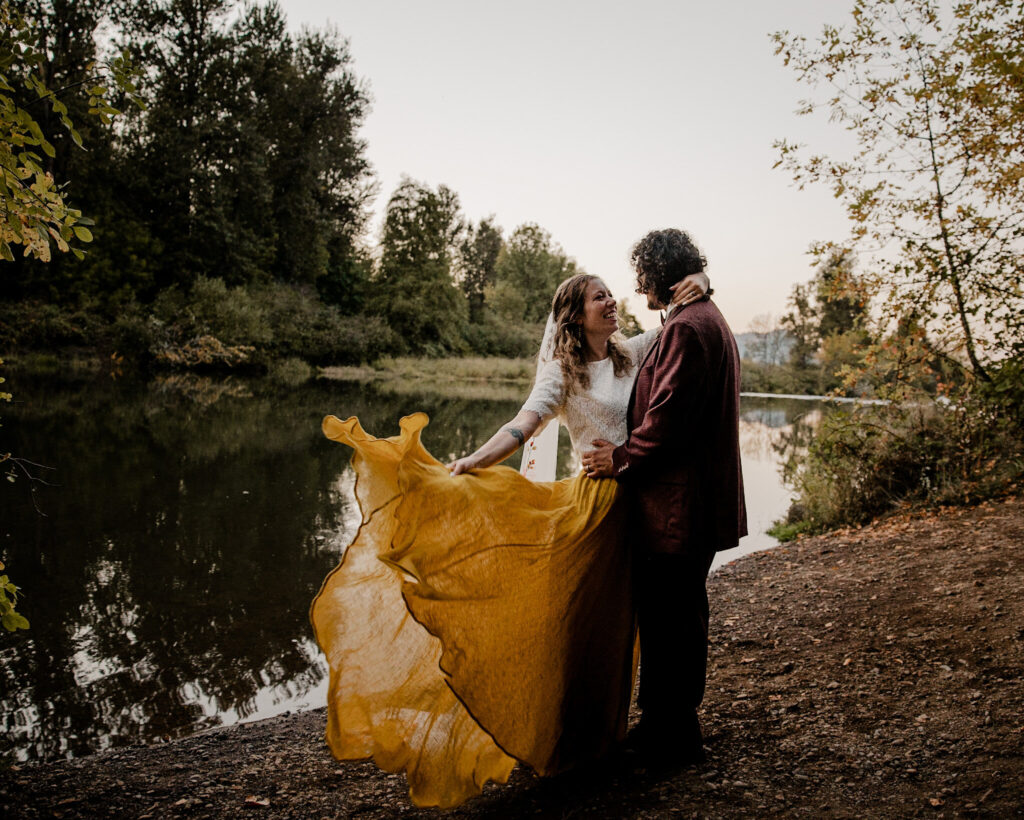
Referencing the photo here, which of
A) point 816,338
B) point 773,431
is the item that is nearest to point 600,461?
point 773,431

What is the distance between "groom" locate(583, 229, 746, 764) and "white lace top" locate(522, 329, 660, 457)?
3.2 inches

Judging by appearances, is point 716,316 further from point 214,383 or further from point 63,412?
point 214,383

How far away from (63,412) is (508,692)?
645 inches

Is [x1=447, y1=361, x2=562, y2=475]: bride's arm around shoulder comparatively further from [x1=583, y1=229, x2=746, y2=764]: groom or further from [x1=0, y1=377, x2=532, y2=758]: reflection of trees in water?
[x1=0, y1=377, x2=532, y2=758]: reflection of trees in water

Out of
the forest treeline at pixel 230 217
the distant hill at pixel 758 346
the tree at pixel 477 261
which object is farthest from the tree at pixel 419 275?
the distant hill at pixel 758 346

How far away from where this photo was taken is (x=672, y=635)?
8.50 feet

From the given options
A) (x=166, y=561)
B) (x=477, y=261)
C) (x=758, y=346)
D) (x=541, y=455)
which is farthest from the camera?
(x=477, y=261)

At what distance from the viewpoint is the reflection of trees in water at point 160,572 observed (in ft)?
14.3

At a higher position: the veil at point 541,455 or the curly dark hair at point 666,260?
the curly dark hair at point 666,260

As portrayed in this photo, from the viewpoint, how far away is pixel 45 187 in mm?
2461

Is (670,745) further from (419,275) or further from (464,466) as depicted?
(419,275)

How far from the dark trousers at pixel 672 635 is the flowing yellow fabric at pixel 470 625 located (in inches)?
2.9

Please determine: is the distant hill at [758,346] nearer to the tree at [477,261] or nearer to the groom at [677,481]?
the tree at [477,261]

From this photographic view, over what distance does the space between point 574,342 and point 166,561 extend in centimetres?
583
